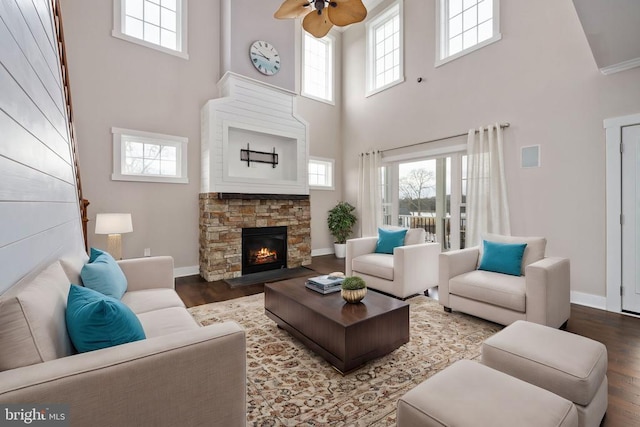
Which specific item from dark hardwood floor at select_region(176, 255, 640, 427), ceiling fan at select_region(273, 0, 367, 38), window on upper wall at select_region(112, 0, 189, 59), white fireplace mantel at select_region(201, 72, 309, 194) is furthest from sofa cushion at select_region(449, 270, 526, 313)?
window on upper wall at select_region(112, 0, 189, 59)

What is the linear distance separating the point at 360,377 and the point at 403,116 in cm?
464

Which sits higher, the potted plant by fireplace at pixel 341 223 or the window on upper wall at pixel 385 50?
the window on upper wall at pixel 385 50

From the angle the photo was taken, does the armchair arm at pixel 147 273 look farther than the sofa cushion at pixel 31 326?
Yes

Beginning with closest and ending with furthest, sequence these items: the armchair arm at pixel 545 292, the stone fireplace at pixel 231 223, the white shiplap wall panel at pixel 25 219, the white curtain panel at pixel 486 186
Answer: the white shiplap wall panel at pixel 25 219 < the armchair arm at pixel 545 292 < the white curtain panel at pixel 486 186 < the stone fireplace at pixel 231 223

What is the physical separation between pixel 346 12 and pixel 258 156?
10.1 ft

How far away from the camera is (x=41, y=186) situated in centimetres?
148

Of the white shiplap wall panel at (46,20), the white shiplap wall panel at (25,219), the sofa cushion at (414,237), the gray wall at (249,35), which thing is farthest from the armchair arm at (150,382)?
the gray wall at (249,35)

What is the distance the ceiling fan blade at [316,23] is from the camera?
2.79 metres

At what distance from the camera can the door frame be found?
120 inches

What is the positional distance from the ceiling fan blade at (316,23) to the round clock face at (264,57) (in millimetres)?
2294

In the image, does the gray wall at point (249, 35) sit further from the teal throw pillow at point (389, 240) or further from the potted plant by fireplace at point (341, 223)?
the teal throw pillow at point (389, 240)

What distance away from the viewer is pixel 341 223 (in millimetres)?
6141

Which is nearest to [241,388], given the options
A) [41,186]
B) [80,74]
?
[41,186]

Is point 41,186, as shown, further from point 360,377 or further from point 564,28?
point 564,28
